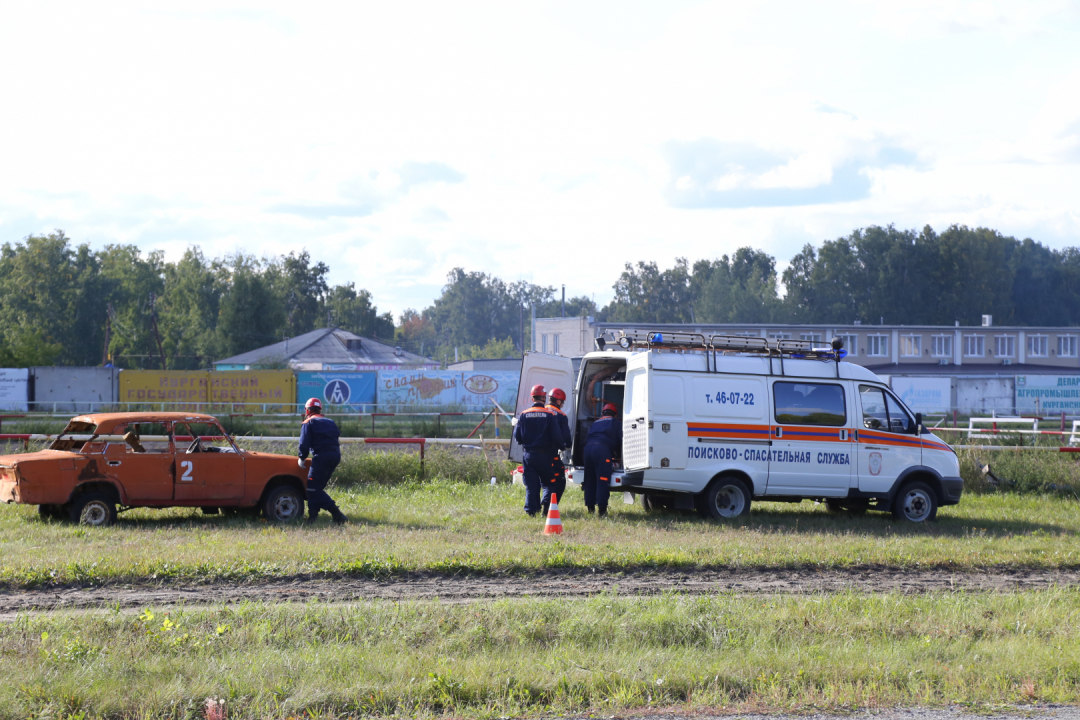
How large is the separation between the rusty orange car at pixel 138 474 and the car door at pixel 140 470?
0.5 inches

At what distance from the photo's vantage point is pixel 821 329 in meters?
68.5

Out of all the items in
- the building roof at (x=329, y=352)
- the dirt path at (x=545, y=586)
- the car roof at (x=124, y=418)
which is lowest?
the dirt path at (x=545, y=586)

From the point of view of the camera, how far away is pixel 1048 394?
166 ft

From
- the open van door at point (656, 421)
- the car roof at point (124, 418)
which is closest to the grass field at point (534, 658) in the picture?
the open van door at point (656, 421)

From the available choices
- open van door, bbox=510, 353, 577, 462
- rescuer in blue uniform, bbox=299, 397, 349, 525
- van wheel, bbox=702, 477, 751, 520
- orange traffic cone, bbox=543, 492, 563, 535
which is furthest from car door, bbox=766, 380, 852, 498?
rescuer in blue uniform, bbox=299, 397, 349, 525

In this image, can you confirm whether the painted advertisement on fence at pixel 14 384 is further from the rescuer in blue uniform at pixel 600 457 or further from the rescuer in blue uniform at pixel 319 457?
the rescuer in blue uniform at pixel 600 457

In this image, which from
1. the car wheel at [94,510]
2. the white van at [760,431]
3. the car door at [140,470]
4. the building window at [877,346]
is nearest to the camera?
the car wheel at [94,510]

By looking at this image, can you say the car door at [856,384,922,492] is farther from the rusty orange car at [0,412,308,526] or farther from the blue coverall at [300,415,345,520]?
the rusty orange car at [0,412,308,526]

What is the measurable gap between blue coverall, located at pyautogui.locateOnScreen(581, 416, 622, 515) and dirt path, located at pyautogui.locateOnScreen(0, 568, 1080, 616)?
365 cm

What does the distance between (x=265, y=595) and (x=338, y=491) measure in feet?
26.6

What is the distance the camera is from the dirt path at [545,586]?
8.30 m

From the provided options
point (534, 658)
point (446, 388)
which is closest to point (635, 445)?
point (534, 658)

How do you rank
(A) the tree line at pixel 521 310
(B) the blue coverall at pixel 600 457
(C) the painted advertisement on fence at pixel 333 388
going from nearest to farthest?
(B) the blue coverall at pixel 600 457 < (C) the painted advertisement on fence at pixel 333 388 < (A) the tree line at pixel 521 310

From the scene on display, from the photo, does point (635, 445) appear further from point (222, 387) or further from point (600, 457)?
point (222, 387)
